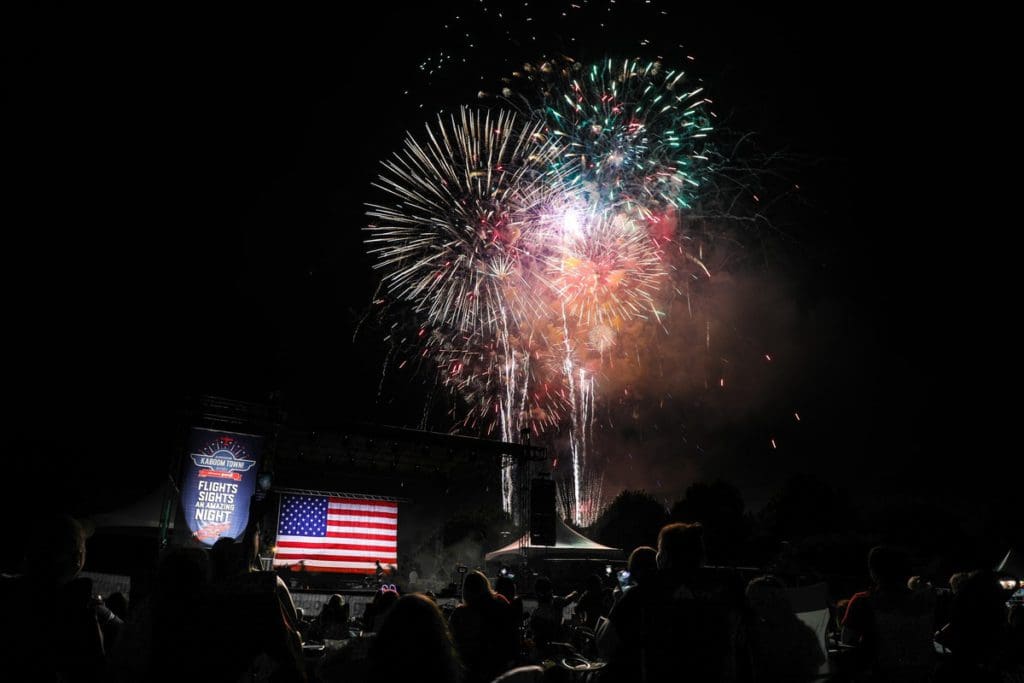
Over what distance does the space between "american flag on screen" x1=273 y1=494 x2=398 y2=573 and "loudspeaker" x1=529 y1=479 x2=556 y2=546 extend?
6.00m

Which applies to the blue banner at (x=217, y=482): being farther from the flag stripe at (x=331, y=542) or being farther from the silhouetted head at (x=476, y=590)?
the silhouetted head at (x=476, y=590)

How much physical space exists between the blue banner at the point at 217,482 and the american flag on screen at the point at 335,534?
474 cm

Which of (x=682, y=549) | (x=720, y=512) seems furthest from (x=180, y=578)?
(x=720, y=512)

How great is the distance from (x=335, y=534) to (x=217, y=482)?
238 inches

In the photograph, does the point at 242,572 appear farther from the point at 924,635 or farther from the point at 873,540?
the point at 873,540

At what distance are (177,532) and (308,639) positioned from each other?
7333 millimetres

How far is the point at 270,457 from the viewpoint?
45.5 ft

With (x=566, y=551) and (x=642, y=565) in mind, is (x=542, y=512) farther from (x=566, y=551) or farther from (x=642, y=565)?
(x=642, y=565)

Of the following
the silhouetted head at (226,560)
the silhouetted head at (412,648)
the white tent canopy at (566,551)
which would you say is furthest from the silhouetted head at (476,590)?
the white tent canopy at (566,551)

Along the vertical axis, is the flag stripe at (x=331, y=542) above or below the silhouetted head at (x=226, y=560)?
below

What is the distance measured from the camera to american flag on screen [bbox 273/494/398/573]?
1798 cm

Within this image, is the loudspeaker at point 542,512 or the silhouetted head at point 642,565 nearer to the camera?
the silhouetted head at point 642,565

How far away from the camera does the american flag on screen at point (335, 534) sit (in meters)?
18.0

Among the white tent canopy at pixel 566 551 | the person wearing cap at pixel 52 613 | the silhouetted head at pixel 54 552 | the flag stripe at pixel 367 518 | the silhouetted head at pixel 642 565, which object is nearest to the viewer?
the person wearing cap at pixel 52 613
